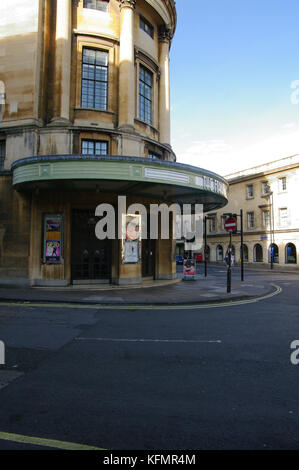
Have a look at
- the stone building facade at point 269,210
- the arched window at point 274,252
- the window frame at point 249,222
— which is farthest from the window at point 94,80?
the window frame at point 249,222

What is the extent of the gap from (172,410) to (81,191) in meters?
14.1

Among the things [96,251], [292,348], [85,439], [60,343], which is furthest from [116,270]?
[85,439]

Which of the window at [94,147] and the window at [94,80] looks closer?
the window at [94,147]

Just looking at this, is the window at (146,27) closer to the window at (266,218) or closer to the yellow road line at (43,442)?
the yellow road line at (43,442)

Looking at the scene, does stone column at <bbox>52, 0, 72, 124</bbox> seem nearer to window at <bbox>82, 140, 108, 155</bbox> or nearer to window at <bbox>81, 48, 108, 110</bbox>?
window at <bbox>81, 48, 108, 110</bbox>

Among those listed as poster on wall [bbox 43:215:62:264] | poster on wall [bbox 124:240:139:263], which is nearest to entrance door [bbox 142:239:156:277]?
poster on wall [bbox 124:240:139:263]

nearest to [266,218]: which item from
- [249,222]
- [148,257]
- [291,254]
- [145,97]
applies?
[249,222]

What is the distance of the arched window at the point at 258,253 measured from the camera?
146 feet

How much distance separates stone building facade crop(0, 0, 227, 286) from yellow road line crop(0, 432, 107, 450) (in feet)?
39.8

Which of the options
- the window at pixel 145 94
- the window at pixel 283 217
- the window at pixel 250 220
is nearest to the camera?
the window at pixel 145 94

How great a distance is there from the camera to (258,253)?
44875mm

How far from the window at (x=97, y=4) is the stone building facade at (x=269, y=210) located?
28025mm

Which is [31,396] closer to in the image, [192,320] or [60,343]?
[60,343]
